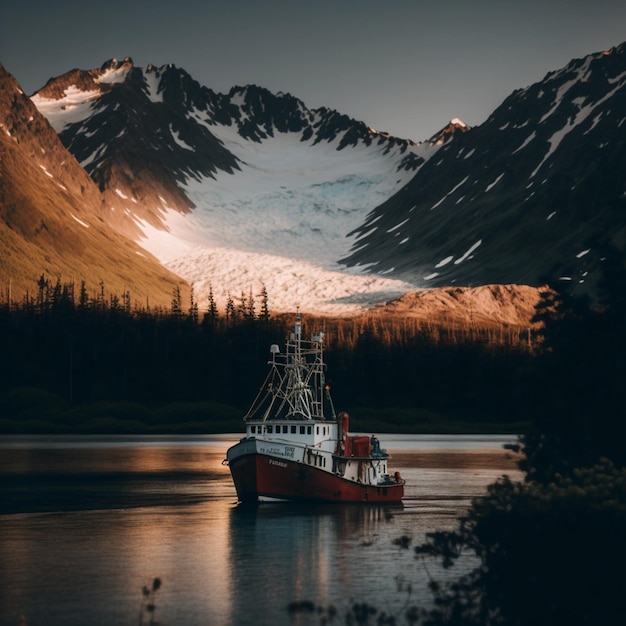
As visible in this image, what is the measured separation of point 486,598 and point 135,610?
14.8m

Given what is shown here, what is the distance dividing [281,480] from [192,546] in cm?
1920

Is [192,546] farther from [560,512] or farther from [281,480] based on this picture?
[560,512]

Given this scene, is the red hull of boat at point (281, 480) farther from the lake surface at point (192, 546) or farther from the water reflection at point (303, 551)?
the lake surface at point (192, 546)

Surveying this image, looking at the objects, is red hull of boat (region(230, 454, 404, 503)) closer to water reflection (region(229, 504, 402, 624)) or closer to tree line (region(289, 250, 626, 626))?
water reflection (region(229, 504, 402, 624))

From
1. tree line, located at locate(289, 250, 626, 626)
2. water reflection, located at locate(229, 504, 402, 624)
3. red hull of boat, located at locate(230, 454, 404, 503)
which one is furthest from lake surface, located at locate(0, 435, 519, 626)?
tree line, located at locate(289, 250, 626, 626)

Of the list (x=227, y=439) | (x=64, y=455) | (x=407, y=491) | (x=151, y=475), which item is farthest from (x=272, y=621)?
(x=227, y=439)

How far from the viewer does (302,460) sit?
3162 inches

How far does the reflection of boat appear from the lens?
80.1 metres

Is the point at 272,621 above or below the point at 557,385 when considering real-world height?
below

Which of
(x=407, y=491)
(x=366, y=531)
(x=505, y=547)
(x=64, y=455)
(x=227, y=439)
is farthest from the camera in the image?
(x=227, y=439)

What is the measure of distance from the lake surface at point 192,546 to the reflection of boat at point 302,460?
5.29ft

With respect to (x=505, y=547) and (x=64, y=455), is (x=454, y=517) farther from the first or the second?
(x=64, y=455)

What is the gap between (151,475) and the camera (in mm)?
108625

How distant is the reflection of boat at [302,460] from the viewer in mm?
80125
